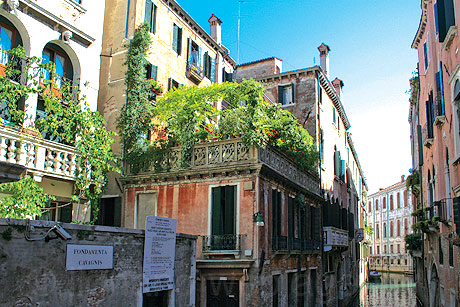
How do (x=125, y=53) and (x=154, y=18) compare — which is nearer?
(x=125, y=53)

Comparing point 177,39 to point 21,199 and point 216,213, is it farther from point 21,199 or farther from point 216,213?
point 21,199

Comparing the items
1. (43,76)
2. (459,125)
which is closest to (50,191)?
(43,76)

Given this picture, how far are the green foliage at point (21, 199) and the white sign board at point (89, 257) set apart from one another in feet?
9.07

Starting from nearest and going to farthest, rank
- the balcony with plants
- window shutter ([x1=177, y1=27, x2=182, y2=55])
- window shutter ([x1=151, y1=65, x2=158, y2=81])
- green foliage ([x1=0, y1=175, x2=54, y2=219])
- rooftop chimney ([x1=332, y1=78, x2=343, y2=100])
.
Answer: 1. green foliage ([x1=0, y1=175, x2=54, y2=219])
2. the balcony with plants
3. window shutter ([x1=151, y1=65, x2=158, y2=81])
4. window shutter ([x1=177, y1=27, x2=182, y2=55])
5. rooftop chimney ([x1=332, y1=78, x2=343, y2=100])

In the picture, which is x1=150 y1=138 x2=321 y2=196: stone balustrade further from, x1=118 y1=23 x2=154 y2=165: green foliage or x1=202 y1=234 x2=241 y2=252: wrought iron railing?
x1=202 y1=234 x2=241 y2=252: wrought iron railing

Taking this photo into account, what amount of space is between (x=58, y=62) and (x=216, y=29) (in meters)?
12.1

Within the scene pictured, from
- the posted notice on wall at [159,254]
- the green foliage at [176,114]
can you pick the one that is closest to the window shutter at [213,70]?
the green foliage at [176,114]

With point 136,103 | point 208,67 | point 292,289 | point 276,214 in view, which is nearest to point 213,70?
point 208,67

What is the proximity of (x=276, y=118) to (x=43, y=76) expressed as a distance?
8978 millimetres

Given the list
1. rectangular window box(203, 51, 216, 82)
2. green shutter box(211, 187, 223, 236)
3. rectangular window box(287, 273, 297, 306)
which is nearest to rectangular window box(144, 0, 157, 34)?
rectangular window box(203, 51, 216, 82)

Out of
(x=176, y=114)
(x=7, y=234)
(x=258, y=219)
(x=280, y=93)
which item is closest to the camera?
(x=7, y=234)

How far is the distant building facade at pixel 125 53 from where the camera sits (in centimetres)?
1759

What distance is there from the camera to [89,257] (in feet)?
30.8

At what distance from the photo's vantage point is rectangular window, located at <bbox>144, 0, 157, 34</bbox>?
17.9m
